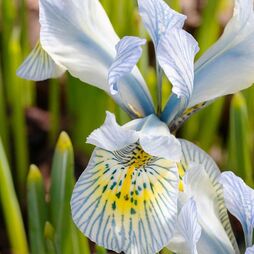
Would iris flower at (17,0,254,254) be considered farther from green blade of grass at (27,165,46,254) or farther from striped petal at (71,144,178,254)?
green blade of grass at (27,165,46,254)

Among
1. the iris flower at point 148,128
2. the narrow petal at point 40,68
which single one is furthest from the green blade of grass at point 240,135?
the narrow petal at point 40,68

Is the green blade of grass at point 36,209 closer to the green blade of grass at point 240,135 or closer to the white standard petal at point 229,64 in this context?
the white standard petal at point 229,64

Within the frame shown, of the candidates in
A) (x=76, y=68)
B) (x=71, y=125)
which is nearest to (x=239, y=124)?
(x=76, y=68)

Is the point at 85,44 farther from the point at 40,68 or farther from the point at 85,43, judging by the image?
the point at 40,68

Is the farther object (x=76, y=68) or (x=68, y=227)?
(x=68, y=227)

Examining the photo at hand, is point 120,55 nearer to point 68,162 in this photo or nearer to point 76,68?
point 76,68

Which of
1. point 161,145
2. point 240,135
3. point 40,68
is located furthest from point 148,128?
point 240,135

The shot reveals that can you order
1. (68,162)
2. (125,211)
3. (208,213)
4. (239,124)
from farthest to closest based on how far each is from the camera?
(239,124)
(68,162)
(208,213)
(125,211)
